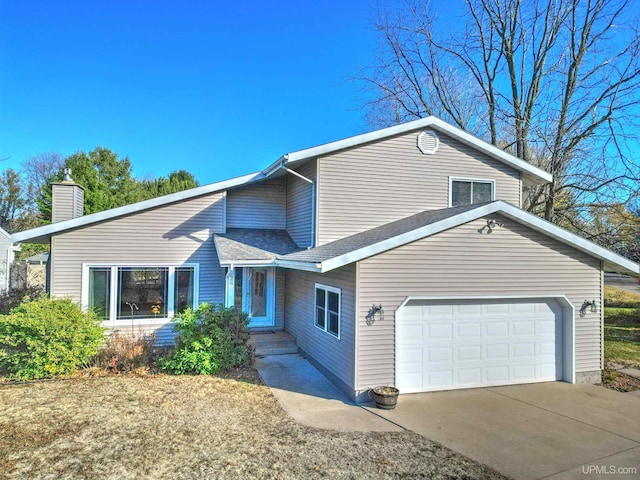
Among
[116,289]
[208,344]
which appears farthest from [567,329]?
[116,289]

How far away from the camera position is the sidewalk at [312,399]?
626cm

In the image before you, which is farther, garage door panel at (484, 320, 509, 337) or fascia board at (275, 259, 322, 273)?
garage door panel at (484, 320, 509, 337)

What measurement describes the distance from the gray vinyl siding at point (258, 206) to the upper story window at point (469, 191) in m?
5.53

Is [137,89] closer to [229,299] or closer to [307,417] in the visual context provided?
[229,299]


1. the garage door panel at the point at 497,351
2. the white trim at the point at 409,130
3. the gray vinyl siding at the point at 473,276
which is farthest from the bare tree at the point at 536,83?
the garage door panel at the point at 497,351

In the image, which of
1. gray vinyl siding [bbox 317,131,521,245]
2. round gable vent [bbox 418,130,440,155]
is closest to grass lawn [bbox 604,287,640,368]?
gray vinyl siding [bbox 317,131,521,245]

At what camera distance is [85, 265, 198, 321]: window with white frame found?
10711mm

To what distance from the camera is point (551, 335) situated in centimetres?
868

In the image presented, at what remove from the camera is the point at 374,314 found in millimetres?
7395

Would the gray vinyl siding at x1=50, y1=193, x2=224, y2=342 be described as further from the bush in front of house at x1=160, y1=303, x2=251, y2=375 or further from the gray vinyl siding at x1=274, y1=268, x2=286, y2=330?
the bush in front of house at x1=160, y1=303, x2=251, y2=375

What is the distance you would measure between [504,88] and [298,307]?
16.6 metres

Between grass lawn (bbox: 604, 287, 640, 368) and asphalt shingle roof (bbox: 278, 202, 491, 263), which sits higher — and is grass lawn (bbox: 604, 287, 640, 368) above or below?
below

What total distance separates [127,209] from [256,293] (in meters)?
4.55

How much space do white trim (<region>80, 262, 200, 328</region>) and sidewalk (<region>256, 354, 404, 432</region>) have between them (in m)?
3.24
